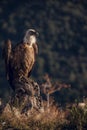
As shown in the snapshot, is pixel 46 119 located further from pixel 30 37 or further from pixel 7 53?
pixel 30 37

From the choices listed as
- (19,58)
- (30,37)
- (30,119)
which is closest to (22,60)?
(19,58)

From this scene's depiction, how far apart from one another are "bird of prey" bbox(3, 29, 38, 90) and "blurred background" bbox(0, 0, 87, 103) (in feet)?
169

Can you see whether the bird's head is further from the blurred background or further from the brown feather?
the blurred background

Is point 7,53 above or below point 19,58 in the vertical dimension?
above

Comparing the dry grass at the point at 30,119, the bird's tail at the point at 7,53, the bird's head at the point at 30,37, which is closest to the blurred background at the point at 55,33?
the bird's head at the point at 30,37

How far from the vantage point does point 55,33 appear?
100500mm

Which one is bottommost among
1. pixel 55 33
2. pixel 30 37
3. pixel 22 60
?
pixel 22 60

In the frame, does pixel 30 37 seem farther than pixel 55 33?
No

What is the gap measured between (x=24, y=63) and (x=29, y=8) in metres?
98.9

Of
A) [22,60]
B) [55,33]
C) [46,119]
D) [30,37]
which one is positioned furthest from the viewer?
[55,33]

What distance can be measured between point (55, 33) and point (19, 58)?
87.7 metres

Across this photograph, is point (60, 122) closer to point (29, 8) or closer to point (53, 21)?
point (53, 21)

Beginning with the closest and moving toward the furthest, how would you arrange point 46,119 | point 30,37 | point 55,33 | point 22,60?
point 46,119
point 22,60
point 30,37
point 55,33

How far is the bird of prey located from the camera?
42.3ft
